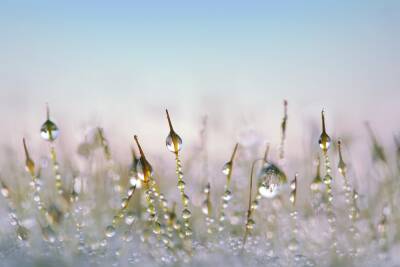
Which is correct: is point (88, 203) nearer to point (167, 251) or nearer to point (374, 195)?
point (167, 251)

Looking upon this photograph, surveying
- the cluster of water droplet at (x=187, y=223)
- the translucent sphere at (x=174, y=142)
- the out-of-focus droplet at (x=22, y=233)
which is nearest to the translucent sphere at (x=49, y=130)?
the cluster of water droplet at (x=187, y=223)

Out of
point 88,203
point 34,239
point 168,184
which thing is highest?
point 168,184

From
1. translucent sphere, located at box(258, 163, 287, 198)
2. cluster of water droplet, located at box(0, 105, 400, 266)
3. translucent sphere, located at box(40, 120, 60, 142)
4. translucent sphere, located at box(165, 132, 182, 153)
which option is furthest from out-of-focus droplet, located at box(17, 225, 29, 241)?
translucent sphere, located at box(258, 163, 287, 198)

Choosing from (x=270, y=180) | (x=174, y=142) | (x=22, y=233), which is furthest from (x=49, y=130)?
(x=270, y=180)

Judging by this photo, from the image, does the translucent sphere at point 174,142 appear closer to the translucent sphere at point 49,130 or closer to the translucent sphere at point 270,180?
the translucent sphere at point 270,180

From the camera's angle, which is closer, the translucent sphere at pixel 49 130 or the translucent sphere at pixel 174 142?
the translucent sphere at pixel 174 142

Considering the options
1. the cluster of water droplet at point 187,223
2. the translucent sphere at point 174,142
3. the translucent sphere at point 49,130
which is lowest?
the cluster of water droplet at point 187,223

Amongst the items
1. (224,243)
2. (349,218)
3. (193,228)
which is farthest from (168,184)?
(349,218)

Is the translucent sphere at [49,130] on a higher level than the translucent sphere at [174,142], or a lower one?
higher

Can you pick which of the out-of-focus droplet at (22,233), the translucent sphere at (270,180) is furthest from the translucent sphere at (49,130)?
the translucent sphere at (270,180)

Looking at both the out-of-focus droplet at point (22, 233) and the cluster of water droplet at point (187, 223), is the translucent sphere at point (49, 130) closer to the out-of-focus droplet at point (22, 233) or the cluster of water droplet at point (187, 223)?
the cluster of water droplet at point (187, 223)

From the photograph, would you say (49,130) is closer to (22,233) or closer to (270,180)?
(22,233)
